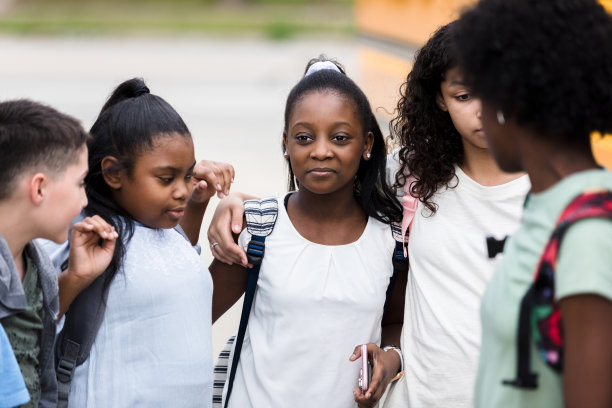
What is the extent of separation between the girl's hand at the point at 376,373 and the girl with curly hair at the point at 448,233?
2.6 inches

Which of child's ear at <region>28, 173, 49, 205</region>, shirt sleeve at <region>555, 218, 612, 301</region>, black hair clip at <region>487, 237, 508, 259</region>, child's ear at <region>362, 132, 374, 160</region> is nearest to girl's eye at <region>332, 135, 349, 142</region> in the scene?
child's ear at <region>362, 132, 374, 160</region>

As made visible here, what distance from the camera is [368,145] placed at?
2.98 meters

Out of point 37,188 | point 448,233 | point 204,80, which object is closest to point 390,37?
point 448,233

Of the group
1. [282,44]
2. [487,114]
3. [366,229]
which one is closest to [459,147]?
[366,229]

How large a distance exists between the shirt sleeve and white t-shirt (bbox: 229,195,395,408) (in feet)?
3.95

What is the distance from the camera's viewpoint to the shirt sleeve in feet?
5.13

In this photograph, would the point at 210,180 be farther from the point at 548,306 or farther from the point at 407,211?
the point at 548,306

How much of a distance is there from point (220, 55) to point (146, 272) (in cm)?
2029

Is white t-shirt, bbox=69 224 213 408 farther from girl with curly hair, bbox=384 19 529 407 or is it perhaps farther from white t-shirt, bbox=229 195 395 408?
girl with curly hair, bbox=384 19 529 407

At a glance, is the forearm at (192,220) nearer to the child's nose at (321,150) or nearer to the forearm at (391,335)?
the child's nose at (321,150)

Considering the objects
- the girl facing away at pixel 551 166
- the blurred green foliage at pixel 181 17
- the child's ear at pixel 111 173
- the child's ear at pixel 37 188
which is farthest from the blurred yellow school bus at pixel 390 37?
the blurred green foliage at pixel 181 17

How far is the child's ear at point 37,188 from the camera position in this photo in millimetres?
2209

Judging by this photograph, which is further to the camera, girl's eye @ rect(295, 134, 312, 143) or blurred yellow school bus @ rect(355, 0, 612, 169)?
blurred yellow school bus @ rect(355, 0, 612, 169)

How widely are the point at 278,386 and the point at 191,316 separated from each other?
34 centimetres
